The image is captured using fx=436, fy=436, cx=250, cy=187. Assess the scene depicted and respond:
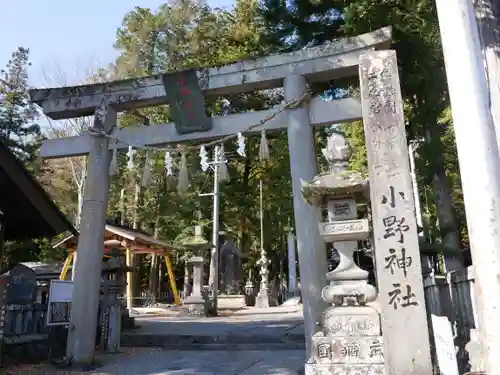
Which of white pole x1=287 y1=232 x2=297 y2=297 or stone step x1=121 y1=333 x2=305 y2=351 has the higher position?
white pole x1=287 y1=232 x2=297 y2=297

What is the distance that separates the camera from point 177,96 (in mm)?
8664

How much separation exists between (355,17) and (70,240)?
15.2 meters

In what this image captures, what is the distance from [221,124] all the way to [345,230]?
3548mm

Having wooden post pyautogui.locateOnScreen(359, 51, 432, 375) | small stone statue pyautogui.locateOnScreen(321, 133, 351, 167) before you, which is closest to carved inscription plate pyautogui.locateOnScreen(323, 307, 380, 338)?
wooden post pyautogui.locateOnScreen(359, 51, 432, 375)

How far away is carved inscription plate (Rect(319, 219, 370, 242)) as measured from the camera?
6.16m

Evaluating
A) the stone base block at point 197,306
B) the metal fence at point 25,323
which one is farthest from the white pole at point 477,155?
the stone base block at point 197,306

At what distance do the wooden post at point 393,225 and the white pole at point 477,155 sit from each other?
208 centimetres

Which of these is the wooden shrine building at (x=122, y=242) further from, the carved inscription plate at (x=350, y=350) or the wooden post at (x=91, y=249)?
the carved inscription plate at (x=350, y=350)

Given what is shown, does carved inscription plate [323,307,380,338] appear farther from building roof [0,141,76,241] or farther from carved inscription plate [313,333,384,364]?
building roof [0,141,76,241]

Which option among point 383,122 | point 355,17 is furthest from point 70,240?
point 383,122

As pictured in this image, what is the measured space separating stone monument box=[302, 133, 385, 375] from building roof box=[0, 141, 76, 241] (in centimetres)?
515

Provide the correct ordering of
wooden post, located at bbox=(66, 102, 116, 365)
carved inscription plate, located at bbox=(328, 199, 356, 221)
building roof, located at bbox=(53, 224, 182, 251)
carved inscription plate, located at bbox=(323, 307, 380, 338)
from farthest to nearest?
building roof, located at bbox=(53, 224, 182, 251), wooden post, located at bbox=(66, 102, 116, 365), carved inscription plate, located at bbox=(328, 199, 356, 221), carved inscription plate, located at bbox=(323, 307, 380, 338)

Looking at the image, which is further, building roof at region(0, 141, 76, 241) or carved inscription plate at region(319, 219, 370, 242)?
building roof at region(0, 141, 76, 241)

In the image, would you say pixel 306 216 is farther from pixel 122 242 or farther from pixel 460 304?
pixel 122 242
